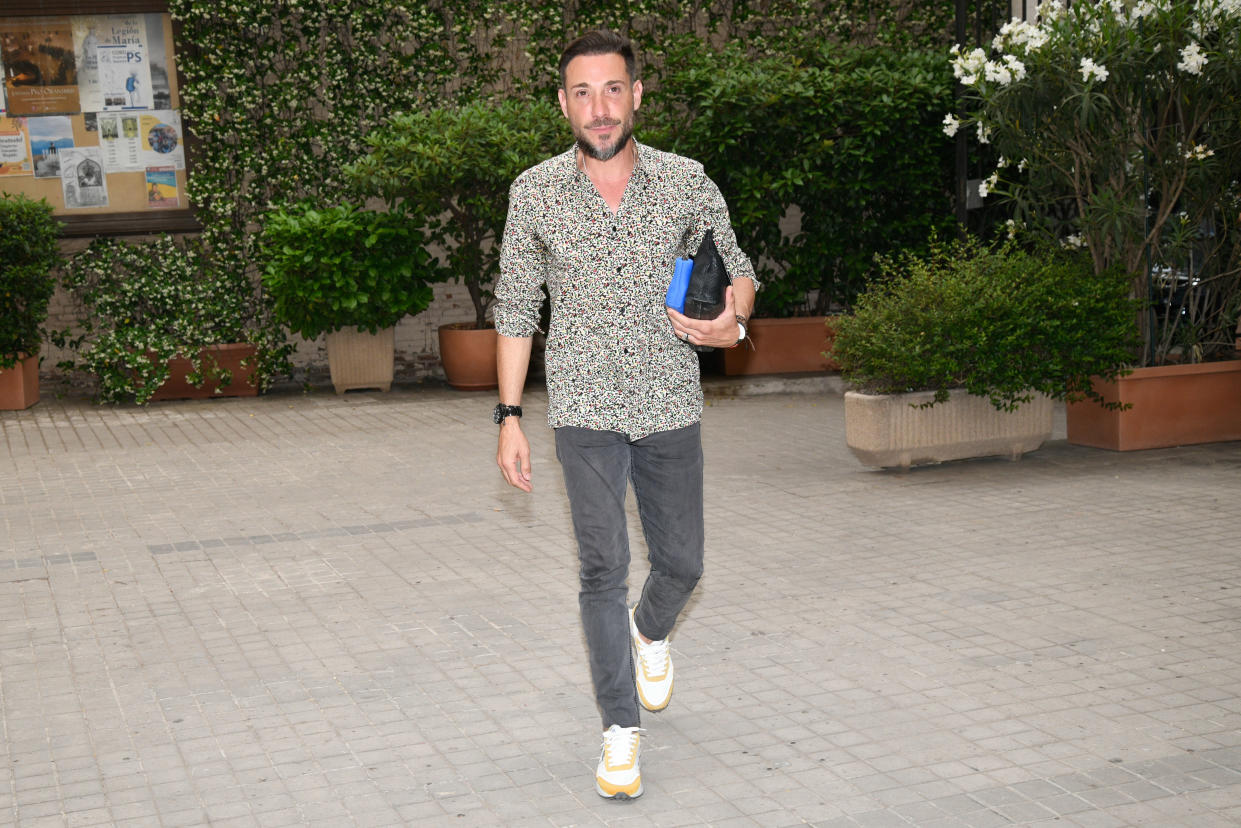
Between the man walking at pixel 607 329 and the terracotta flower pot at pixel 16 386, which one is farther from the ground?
the man walking at pixel 607 329

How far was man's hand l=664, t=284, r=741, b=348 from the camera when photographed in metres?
3.64

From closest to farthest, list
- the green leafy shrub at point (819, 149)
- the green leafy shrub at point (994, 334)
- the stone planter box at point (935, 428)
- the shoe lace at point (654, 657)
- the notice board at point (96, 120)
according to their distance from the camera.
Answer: the shoe lace at point (654, 657) < the green leafy shrub at point (994, 334) < the stone planter box at point (935, 428) < the green leafy shrub at point (819, 149) < the notice board at point (96, 120)

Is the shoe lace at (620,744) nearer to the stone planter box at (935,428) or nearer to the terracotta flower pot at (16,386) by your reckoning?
the stone planter box at (935,428)

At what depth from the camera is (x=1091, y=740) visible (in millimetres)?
4117

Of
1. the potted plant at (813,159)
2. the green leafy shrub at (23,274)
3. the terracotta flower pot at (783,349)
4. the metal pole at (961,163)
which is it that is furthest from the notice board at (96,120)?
the metal pole at (961,163)

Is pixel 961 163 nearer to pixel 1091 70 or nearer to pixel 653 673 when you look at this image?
pixel 1091 70

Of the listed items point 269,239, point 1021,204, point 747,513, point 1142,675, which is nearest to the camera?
point 1142,675

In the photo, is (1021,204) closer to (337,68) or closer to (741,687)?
(741,687)

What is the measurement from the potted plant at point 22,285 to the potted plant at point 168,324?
1.76 feet

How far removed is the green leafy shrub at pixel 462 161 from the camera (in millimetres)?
12227

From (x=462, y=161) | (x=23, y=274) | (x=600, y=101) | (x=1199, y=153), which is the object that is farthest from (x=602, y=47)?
(x=23, y=274)

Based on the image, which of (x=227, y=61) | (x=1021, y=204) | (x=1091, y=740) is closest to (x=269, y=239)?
(x=227, y=61)

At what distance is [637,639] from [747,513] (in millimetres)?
3101

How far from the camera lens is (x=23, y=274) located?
1196cm
